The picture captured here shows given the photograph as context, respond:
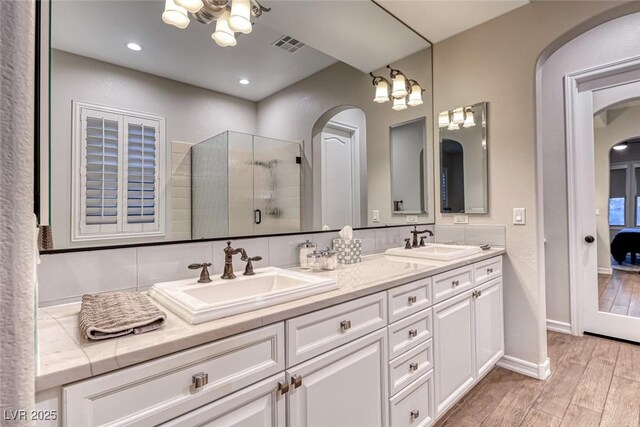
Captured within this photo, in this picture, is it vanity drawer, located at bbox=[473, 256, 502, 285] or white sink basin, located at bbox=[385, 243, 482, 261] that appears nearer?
white sink basin, located at bbox=[385, 243, 482, 261]

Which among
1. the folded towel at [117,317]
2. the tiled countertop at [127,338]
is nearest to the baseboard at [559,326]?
the tiled countertop at [127,338]

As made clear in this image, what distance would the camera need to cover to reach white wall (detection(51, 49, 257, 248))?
3.72 feet

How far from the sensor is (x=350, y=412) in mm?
1215

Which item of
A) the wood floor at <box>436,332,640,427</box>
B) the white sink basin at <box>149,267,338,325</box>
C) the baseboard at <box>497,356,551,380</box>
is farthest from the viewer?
the baseboard at <box>497,356,551,380</box>

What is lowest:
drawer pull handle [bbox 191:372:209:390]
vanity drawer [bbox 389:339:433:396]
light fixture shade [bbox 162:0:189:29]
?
vanity drawer [bbox 389:339:433:396]

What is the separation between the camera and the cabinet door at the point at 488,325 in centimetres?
199

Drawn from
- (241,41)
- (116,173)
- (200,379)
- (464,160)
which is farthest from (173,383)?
(464,160)

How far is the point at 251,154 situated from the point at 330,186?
0.62m

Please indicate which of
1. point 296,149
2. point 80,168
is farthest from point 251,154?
point 80,168

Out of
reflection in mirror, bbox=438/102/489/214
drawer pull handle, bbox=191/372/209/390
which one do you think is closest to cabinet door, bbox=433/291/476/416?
reflection in mirror, bbox=438/102/489/214

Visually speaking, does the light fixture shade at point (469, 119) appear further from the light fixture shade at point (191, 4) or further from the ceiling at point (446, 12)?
the light fixture shade at point (191, 4)

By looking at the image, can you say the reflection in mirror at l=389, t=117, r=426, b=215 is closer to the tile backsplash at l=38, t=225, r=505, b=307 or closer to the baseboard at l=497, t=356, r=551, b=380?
the tile backsplash at l=38, t=225, r=505, b=307

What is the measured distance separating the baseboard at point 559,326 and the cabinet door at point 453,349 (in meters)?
1.62

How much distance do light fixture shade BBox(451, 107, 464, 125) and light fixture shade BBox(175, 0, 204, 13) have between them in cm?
199
